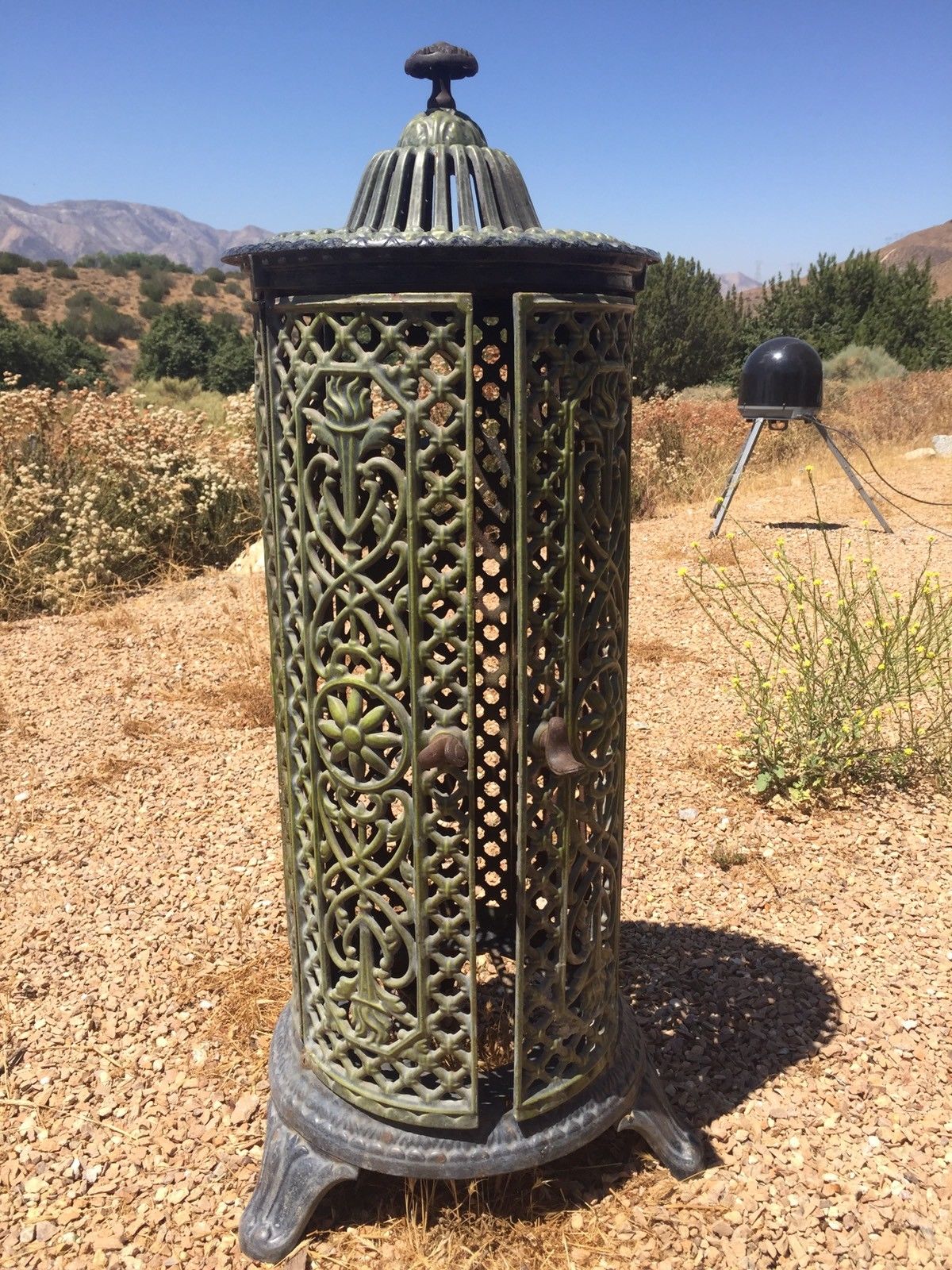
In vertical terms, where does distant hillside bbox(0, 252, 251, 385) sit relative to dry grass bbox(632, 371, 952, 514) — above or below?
above

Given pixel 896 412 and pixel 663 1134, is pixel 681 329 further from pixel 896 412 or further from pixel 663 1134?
pixel 663 1134

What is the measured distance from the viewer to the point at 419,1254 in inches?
78.6

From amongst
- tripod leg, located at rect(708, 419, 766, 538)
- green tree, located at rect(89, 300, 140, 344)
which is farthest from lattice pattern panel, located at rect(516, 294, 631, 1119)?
green tree, located at rect(89, 300, 140, 344)

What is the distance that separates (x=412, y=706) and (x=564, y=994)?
2.33ft

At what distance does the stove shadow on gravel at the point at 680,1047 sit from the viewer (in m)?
2.12

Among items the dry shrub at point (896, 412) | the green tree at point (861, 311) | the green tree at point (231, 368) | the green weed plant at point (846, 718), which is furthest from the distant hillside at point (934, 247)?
the green weed plant at point (846, 718)

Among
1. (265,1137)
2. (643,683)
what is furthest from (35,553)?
(265,1137)

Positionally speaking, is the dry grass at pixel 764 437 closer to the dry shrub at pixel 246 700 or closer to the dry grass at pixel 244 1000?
the dry shrub at pixel 246 700

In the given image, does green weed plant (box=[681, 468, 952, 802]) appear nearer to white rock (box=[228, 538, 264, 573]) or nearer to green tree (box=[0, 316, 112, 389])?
white rock (box=[228, 538, 264, 573])

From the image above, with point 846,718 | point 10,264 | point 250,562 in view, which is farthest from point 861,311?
point 10,264

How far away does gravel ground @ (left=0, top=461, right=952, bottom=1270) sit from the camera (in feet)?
6.79

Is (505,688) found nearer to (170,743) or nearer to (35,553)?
(170,743)

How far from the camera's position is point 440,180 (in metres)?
1.72

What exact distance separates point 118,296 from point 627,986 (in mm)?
43692
